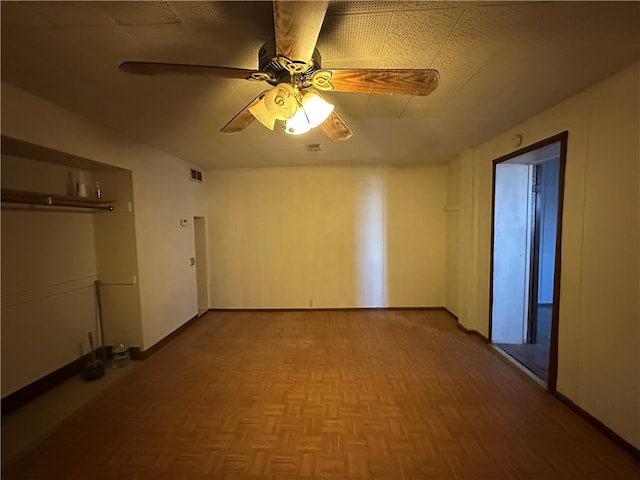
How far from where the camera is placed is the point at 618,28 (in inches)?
56.0

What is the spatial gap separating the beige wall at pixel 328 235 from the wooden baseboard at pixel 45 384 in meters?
2.16

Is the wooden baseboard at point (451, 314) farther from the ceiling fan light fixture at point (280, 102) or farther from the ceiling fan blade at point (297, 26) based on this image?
the ceiling fan blade at point (297, 26)

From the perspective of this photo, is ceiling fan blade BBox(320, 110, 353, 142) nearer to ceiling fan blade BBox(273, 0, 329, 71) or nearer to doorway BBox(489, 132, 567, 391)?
ceiling fan blade BBox(273, 0, 329, 71)

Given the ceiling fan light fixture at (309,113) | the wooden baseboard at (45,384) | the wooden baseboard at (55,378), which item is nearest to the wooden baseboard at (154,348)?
the wooden baseboard at (55,378)

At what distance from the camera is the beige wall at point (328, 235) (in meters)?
4.81

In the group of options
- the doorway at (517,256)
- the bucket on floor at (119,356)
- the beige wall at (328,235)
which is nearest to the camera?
the bucket on floor at (119,356)

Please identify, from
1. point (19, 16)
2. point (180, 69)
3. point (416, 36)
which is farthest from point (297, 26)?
point (19, 16)

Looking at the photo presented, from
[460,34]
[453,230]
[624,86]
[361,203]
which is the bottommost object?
[453,230]

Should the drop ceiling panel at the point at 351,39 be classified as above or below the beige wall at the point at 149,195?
above

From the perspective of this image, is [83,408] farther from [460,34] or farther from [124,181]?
[460,34]

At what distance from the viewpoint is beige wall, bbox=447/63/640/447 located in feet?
5.94

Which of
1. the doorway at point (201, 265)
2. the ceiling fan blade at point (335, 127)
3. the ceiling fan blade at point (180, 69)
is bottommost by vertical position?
the doorway at point (201, 265)

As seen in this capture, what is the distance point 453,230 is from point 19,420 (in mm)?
5261

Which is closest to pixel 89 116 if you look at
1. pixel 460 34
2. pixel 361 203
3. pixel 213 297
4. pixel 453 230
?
pixel 460 34
